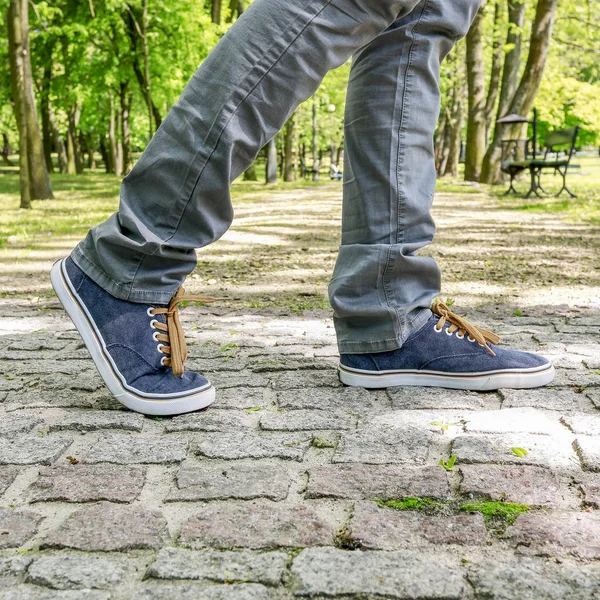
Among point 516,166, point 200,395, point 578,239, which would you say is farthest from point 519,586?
point 516,166

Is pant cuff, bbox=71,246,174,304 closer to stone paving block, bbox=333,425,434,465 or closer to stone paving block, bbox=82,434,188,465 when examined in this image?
stone paving block, bbox=82,434,188,465

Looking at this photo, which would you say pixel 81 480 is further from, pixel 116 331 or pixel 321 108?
pixel 321 108

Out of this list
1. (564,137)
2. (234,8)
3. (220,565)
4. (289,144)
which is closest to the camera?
(220,565)

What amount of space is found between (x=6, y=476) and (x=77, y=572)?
582 mm

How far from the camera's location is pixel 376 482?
1932 millimetres

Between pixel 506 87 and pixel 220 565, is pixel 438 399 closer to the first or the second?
pixel 220 565

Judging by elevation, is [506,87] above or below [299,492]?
above

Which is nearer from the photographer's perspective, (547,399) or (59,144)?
(547,399)

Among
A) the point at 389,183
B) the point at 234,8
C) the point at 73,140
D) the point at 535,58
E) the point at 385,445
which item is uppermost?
the point at 234,8

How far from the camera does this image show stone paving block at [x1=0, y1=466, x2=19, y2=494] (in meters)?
1.94

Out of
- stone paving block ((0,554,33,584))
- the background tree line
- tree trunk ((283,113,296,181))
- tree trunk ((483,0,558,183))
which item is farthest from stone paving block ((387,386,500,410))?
tree trunk ((283,113,296,181))

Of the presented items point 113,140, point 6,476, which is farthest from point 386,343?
point 113,140

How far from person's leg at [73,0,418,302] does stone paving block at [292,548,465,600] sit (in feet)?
3.46

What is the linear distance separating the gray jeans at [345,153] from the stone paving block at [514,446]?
58 centimetres
